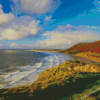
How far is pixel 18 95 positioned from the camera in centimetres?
628

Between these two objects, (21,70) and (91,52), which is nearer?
(21,70)

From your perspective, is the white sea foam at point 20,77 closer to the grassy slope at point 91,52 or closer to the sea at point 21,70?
the sea at point 21,70

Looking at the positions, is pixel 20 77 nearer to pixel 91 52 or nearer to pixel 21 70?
pixel 21 70

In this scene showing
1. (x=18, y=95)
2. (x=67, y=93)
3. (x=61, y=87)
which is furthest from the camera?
(x=61, y=87)

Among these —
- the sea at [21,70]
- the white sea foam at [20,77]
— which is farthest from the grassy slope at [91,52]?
the white sea foam at [20,77]

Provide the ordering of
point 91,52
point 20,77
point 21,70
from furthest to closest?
1. point 91,52
2. point 21,70
3. point 20,77

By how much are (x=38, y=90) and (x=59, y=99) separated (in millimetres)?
1892

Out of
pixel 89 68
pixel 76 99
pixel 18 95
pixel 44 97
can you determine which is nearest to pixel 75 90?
pixel 76 99

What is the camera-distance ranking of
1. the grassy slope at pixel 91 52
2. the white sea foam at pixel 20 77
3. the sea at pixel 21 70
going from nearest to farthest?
the white sea foam at pixel 20 77 < the sea at pixel 21 70 < the grassy slope at pixel 91 52

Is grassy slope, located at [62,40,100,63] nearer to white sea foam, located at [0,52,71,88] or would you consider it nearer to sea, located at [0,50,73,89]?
sea, located at [0,50,73,89]

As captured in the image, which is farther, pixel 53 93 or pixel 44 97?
pixel 53 93

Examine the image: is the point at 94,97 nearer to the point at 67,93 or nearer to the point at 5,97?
the point at 67,93

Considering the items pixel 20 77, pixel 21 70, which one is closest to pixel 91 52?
pixel 21 70

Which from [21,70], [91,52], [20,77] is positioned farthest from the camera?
[91,52]
